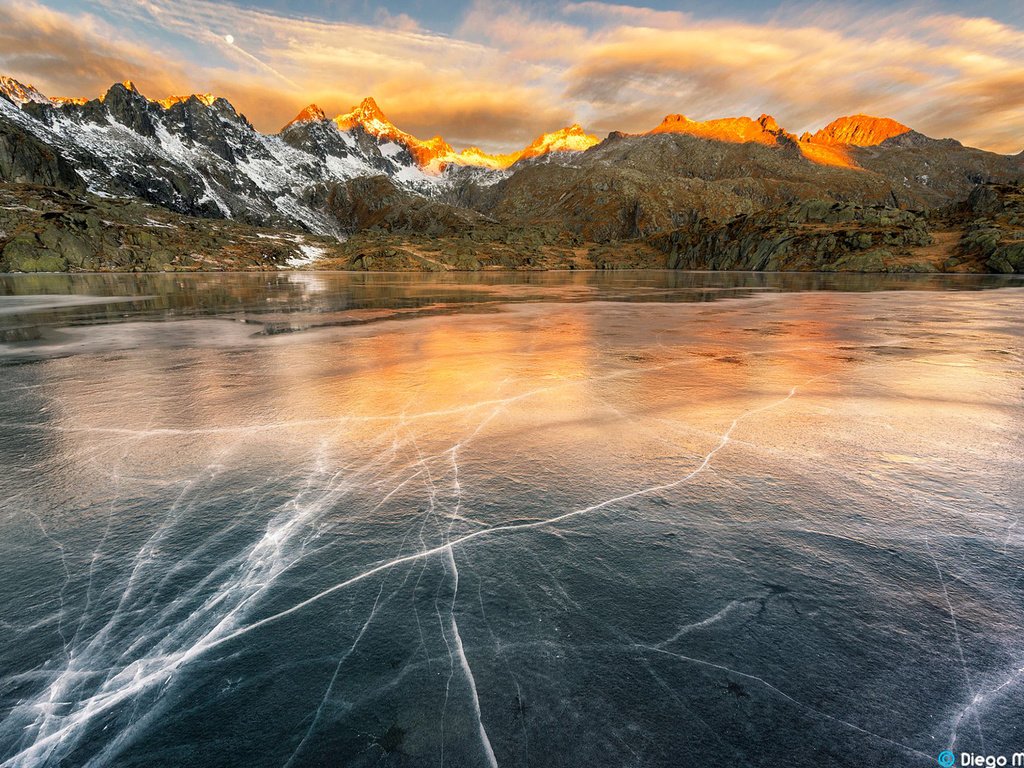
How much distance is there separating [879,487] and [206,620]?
22.5ft

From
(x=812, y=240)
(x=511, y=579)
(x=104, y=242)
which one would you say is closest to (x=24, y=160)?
(x=104, y=242)

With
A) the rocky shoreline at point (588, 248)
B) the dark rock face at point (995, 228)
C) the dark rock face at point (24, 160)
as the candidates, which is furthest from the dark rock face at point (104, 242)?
the dark rock face at point (995, 228)

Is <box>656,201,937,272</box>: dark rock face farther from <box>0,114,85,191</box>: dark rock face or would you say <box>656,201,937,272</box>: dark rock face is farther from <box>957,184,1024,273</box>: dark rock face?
<box>0,114,85,191</box>: dark rock face

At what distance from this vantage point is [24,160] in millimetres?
185000

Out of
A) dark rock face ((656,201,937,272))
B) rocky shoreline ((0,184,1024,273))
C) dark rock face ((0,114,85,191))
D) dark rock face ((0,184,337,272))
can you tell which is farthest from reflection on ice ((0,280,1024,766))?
dark rock face ((0,114,85,191))

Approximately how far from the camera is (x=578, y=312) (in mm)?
24953

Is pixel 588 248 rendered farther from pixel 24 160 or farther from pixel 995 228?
pixel 24 160

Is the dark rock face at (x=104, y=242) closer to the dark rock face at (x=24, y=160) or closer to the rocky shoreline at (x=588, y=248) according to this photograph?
the rocky shoreline at (x=588, y=248)

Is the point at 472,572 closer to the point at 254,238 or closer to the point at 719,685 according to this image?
the point at 719,685

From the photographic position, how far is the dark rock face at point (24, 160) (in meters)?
181

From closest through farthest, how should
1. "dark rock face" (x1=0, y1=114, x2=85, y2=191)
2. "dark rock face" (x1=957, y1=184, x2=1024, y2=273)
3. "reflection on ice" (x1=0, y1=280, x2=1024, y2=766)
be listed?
"reflection on ice" (x1=0, y1=280, x2=1024, y2=766)
"dark rock face" (x1=957, y1=184, x2=1024, y2=273)
"dark rock face" (x1=0, y1=114, x2=85, y2=191)

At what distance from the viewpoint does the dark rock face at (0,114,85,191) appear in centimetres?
18100

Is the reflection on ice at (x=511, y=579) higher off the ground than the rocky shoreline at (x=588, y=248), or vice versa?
the rocky shoreline at (x=588, y=248)

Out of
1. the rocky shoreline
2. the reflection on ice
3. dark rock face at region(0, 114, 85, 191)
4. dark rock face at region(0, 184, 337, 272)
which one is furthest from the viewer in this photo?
dark rock face at region(0, 114, 85, 191)
